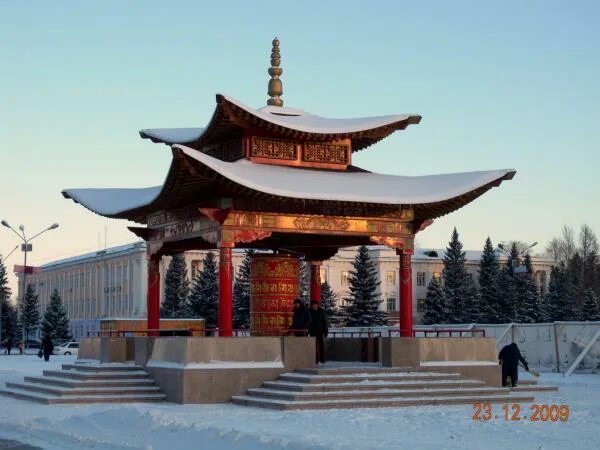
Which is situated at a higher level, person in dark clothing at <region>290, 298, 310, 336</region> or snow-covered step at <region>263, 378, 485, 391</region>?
person in dark clothing at <region>290, 298, 310, 336</region>

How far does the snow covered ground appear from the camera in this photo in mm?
13023

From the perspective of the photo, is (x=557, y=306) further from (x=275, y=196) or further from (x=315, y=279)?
(x=275, y=196)

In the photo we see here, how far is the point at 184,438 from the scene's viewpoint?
1363 cm

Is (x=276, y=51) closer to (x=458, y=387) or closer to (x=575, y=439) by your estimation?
(x=458, y=387)

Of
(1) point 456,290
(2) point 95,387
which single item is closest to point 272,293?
(2) point 95,387

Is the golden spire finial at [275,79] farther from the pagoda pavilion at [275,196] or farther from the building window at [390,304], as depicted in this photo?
the building window at [390,304]

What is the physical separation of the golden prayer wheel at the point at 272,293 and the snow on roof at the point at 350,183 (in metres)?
2.87

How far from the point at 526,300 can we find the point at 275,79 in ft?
172

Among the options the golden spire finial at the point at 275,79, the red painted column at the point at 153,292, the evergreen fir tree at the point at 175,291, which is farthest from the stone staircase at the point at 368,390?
the evergreen fir tree at the point at 175,291

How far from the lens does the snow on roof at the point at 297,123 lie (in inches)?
873

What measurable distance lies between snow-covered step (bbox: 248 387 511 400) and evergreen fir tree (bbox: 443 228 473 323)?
5250 centimetres

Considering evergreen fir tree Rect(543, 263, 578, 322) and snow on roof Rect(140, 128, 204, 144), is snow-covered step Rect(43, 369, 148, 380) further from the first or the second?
evergreen fir tree Rect(543, 263, 578, 322)

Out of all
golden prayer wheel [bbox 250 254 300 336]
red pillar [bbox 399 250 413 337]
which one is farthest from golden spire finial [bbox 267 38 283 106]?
red pillar [bbox 399 250 413 337]

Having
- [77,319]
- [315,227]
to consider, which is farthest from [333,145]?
[77,319]
